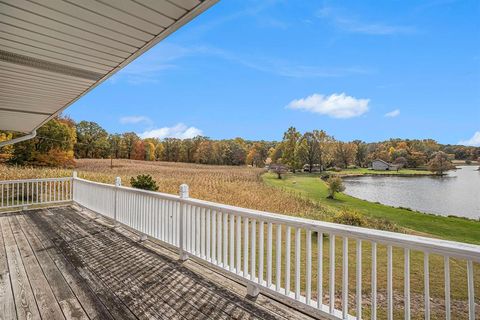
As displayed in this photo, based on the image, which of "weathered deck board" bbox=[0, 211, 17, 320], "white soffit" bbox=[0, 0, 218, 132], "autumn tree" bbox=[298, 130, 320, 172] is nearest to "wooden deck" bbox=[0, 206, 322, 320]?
"weathered deck board" bbox=[0, 211, 17, 320]

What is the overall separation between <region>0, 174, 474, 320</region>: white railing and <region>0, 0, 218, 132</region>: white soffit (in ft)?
5.58

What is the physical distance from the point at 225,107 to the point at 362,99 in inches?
1523

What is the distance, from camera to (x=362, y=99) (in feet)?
233

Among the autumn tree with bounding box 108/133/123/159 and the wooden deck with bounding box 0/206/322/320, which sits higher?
the autumn tree with bounding box 108/133/123/159

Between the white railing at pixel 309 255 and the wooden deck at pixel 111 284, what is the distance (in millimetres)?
190

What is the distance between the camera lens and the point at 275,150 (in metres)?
41.8

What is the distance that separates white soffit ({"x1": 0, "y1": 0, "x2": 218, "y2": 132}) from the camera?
1678 millimetres

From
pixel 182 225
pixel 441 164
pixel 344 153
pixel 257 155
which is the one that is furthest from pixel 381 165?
pixel 182 225

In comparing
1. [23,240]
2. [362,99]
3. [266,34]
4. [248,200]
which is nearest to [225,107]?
[266,34]

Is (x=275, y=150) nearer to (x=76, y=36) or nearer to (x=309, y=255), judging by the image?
(x=309, y=255)

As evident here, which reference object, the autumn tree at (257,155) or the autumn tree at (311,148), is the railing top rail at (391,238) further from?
the autumn tree at (257,155)

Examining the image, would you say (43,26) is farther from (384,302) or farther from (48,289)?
(384,302)

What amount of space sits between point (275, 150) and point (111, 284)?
39.7 meters

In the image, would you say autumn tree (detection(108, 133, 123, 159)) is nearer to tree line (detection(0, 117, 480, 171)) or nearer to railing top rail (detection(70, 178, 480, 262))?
tree line (detection(0, 117, 480, 171))
